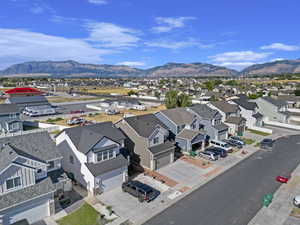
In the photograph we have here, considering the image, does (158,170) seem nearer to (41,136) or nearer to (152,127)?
Result: (152,127)

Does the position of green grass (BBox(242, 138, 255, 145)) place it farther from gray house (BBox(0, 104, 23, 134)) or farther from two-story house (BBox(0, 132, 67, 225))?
gray house (BBox(0, 104, 23, 134))

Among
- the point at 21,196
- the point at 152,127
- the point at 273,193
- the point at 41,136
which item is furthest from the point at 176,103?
the point at 21,196

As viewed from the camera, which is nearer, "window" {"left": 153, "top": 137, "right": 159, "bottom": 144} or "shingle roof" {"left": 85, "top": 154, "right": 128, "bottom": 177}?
"shingle roof" {"left": 85, "top": 154, "right": 128, "bottom": 177}

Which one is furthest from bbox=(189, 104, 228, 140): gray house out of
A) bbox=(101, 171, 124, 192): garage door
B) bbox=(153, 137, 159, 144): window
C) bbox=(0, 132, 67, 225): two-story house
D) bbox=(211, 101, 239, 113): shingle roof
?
bbox=(0, 132, 67, 225): two-story house

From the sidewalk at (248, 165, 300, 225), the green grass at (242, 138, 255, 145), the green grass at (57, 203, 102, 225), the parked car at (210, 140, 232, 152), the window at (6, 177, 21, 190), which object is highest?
the window at (6, 177, 21, 190)

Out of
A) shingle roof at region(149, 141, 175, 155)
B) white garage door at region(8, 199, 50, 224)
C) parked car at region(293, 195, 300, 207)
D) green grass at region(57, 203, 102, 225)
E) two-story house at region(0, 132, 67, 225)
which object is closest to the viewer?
two-story house at region(0, 132, 67, 225)

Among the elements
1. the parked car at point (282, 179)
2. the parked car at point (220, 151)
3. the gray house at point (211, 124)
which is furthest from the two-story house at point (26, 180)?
the gray house at point (211, 124)
